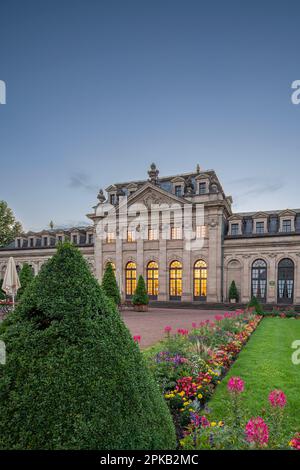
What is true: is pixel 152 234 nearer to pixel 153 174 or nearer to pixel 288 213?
pixel 153 174

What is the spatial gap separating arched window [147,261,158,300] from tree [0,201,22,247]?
31593 millimetres

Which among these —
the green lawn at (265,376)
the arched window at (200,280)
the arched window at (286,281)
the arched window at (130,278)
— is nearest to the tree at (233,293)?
the arched window at (200,280)

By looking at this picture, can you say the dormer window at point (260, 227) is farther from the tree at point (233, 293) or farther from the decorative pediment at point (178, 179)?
the decorative pediment at point (178, 179)

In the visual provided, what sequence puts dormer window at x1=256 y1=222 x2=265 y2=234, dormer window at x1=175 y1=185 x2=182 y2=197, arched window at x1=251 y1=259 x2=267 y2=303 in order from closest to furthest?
arched window at x1=251 y1=259 x2=267 y2=303, dormer window at x1=256 y1=222 x2=265 y2=234, dormer window at x1=175 y1=185 x2=182 y2=197

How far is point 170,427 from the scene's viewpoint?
344cm

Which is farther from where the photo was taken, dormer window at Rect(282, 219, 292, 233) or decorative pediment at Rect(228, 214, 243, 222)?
decorative pediment at Rect(228, 214, 243, 222)

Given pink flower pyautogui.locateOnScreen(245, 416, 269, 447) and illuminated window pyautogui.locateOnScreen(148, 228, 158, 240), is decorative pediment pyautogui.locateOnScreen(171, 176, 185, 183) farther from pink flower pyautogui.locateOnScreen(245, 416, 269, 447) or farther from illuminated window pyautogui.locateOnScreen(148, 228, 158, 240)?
pink flower pyautogui.locateOnScreen(245, 416, 269, 447)

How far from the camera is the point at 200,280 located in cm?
3350

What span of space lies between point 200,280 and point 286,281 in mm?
9307

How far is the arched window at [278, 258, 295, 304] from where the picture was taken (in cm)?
3027

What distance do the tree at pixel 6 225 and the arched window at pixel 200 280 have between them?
3761 cm

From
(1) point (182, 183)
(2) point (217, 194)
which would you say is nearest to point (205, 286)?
(2) point (217, 194)
